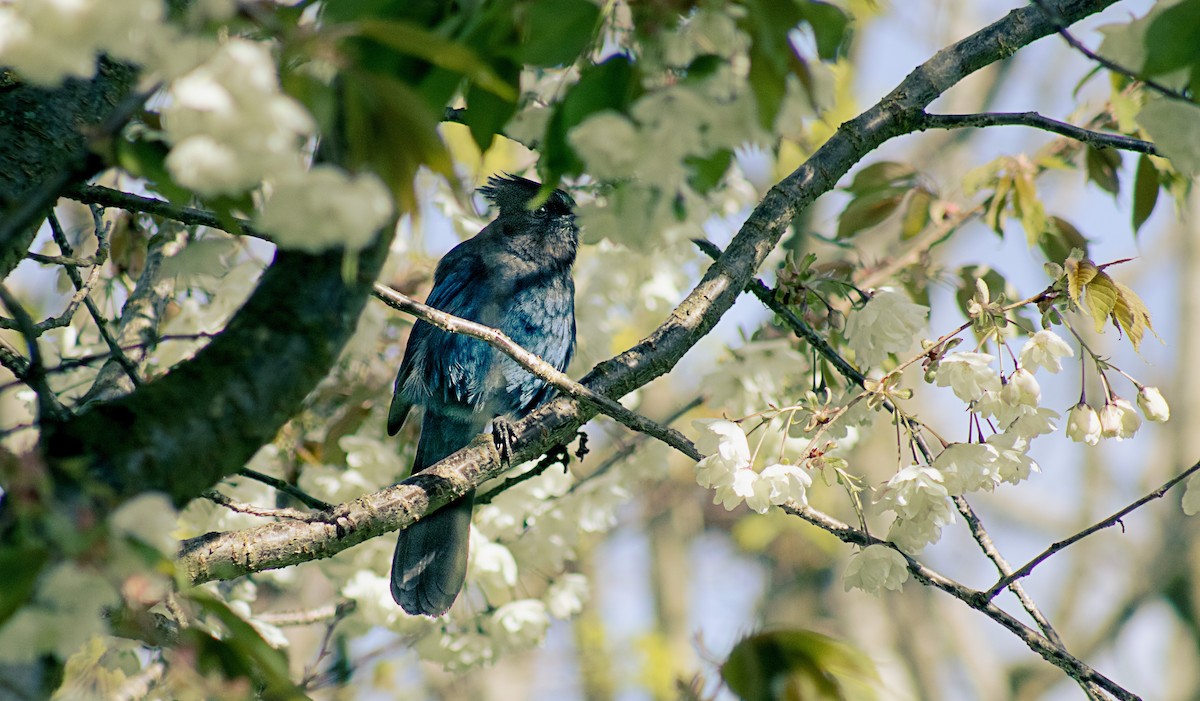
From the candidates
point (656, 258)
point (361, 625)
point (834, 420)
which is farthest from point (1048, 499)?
point (834, 420)

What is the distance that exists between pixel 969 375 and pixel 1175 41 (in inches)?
35.4

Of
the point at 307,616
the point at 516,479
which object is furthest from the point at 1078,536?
the point at 307,616

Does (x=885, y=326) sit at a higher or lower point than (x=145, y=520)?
higher

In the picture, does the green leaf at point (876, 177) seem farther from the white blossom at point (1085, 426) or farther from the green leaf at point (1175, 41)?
the green leaf at point (1175, 41)

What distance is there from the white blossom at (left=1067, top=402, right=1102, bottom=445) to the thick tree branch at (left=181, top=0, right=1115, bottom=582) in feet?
2.66

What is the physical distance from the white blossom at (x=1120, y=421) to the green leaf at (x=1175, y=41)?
968mm

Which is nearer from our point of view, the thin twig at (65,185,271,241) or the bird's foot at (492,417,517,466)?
the thin twig at (65,185,271,241)

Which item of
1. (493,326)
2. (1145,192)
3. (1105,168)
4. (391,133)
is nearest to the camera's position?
(391,133)

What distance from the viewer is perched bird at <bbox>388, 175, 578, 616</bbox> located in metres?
4.12

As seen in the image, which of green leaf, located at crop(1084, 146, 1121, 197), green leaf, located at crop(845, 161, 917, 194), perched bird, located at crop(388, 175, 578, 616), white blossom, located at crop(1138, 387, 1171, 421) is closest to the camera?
white blossom, located at crop(1138, 387, 1171, 421)

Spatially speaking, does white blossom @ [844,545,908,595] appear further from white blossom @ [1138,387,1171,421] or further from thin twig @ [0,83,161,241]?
thin twig @ [0,83,161,241]

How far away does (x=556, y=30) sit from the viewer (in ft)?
4.26

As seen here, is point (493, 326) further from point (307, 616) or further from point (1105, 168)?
point (1105, 168)

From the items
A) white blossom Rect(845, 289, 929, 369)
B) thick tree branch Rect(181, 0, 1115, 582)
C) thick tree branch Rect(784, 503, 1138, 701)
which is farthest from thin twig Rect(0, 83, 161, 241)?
white blossom Rect(845, 289, 929, 369)
